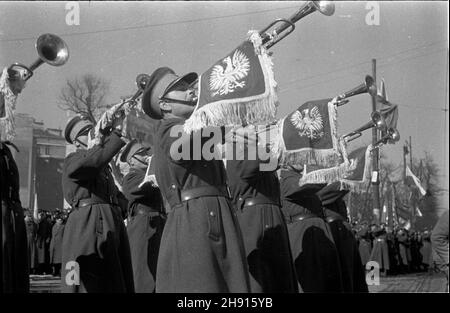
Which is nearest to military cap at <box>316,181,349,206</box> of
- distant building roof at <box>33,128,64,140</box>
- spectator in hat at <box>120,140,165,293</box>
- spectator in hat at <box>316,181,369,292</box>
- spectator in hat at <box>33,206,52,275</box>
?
spectator in hat at <box>316,181,369,292</box>

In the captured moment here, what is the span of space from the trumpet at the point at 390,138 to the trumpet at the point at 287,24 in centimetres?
281

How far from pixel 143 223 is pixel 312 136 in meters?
2.01

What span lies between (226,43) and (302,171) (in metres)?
1.49

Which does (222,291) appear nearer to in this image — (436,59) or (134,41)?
(134,41)

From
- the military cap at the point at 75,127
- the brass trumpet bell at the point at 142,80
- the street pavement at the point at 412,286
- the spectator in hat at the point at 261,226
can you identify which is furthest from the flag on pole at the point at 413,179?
the brass trumpet bell at the point at 142,80

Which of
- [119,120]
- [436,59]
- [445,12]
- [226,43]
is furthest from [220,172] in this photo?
[436,59]

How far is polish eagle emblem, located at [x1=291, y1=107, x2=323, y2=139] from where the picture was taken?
686 cm

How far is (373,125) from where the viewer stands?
8.04m

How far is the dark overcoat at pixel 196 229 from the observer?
4.21 m

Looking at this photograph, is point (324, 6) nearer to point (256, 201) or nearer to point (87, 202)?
point (256, 201)

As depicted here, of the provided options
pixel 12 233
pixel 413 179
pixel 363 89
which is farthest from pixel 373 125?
pixel 12 233

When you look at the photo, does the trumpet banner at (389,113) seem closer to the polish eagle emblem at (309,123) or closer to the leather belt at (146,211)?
the polish eagle emblem at (309,123)
